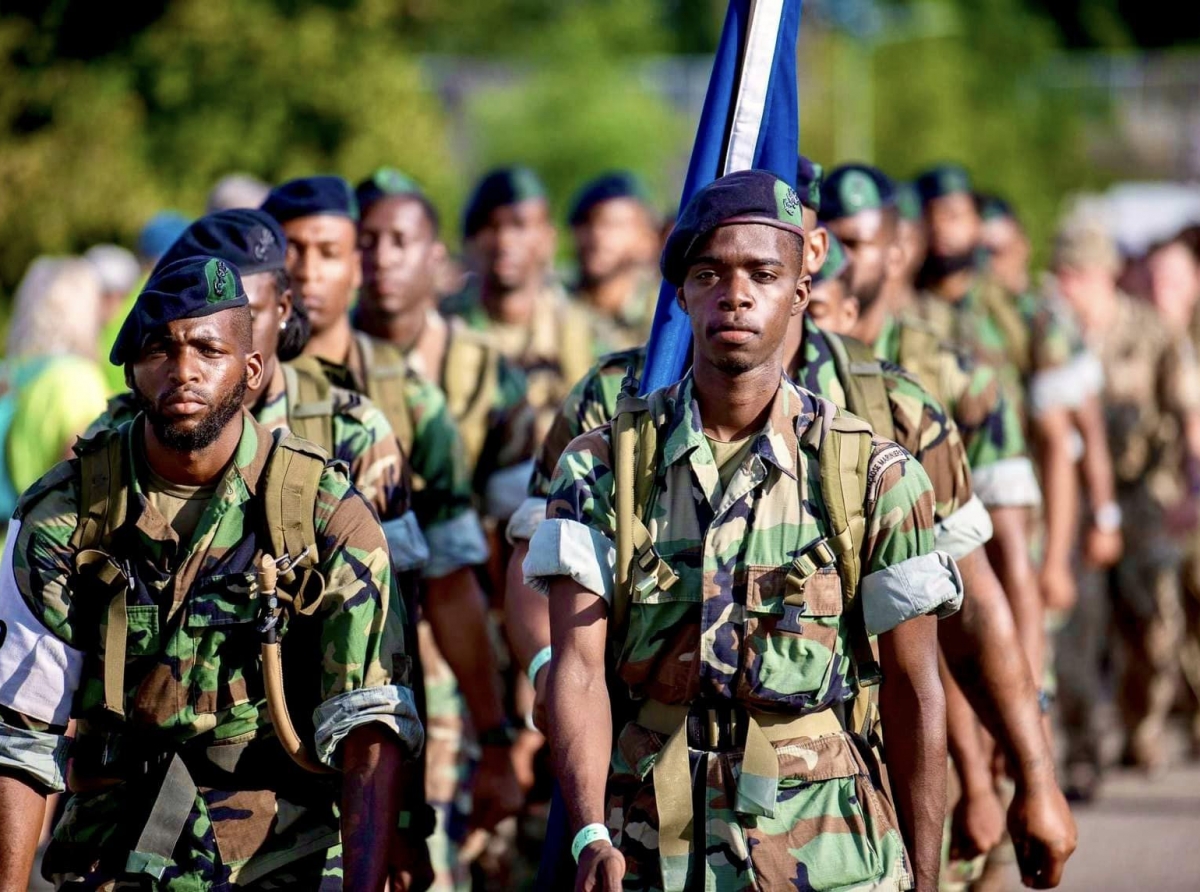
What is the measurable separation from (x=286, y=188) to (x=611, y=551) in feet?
8.71

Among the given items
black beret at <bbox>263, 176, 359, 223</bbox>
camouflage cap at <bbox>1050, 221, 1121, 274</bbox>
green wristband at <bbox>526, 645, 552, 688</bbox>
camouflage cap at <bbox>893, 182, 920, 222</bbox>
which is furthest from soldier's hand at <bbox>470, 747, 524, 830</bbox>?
camouflage cap at <bbox>1050, 221, 1121, 274</bbox>

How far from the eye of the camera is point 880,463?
167 inches

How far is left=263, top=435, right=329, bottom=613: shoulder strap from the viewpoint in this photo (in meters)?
4.43

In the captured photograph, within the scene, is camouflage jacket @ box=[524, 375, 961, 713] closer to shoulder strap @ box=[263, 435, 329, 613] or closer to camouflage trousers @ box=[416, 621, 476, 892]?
shoulder strap @ box=[263, 435, 329, 613]

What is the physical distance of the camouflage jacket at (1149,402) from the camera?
1147cm

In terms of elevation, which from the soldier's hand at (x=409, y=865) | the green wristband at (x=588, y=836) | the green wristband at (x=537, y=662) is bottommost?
the green wristband at (x=588, y=836)

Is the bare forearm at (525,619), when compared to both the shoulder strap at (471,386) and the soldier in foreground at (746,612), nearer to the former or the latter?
the soldier in foreground at (746,612)

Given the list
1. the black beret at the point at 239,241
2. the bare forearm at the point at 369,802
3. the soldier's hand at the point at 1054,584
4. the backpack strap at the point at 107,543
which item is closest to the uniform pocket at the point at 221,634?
the backpack strap at the point at 107,543

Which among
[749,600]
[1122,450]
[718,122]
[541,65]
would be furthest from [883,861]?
[541,65]

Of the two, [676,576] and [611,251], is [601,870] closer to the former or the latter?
[676,576]

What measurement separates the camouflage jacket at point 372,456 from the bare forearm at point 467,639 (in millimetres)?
349

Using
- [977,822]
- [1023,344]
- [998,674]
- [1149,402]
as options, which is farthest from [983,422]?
[1149,402]

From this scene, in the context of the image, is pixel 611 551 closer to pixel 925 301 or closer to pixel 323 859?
pixel 323 859

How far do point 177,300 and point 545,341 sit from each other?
15.6ft
